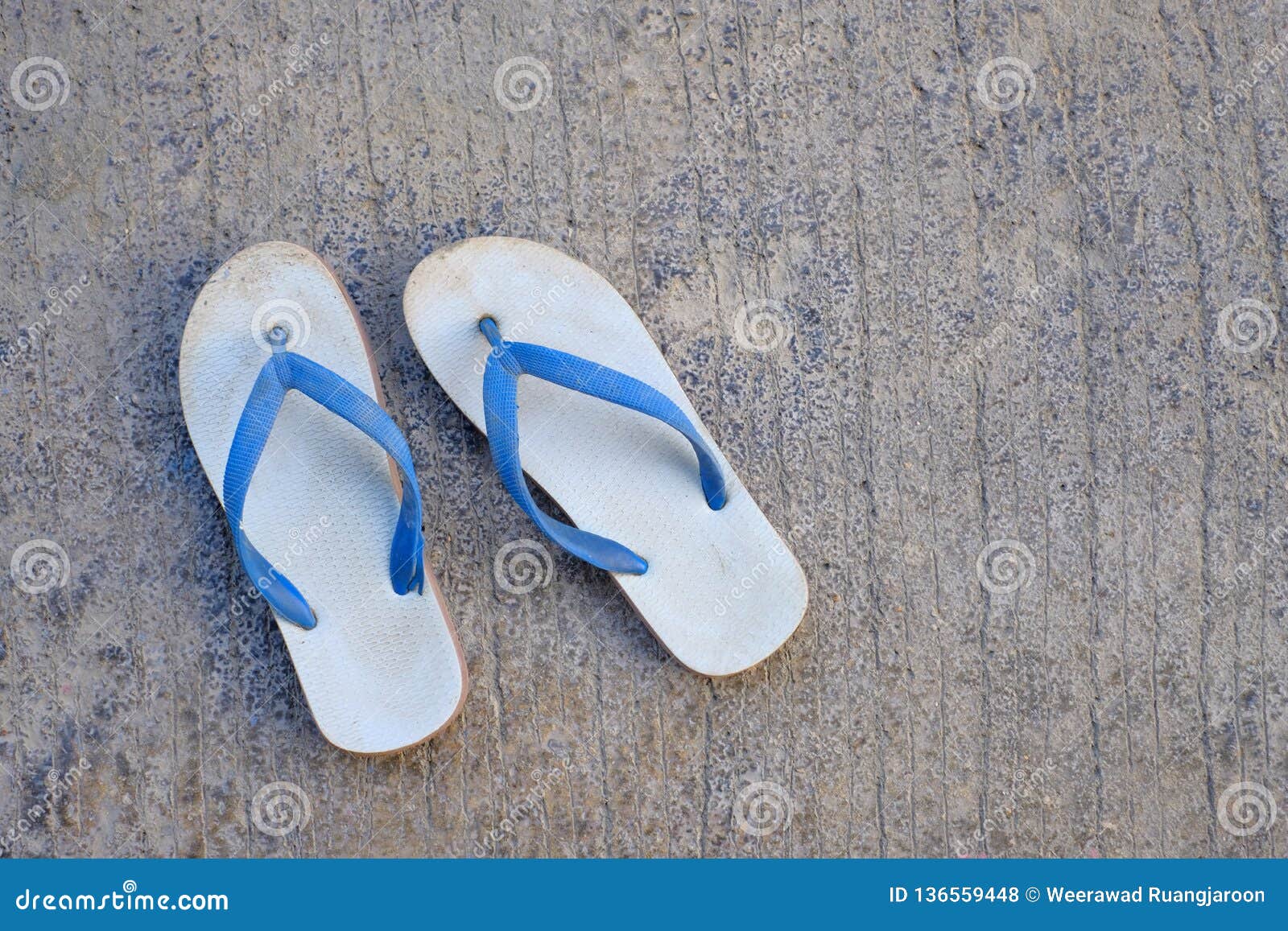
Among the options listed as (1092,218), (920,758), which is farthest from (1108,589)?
(1092,218)

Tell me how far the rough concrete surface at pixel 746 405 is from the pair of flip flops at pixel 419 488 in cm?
6

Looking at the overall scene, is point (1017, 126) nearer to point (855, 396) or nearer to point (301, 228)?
point (855, 396)

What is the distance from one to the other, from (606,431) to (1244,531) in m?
0.88

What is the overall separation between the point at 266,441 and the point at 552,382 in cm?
37

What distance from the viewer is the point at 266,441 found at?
143 cm

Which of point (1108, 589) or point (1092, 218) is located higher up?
point (1092, 218)

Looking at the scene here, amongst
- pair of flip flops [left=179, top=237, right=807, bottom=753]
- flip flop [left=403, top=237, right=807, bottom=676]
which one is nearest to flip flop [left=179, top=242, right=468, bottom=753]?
pair of flip flops [left=179, top=237, right=807, bottom=753]

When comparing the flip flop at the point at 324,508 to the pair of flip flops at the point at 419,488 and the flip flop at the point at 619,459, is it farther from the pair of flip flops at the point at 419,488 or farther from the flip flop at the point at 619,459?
the flip flop at the point at 619,459

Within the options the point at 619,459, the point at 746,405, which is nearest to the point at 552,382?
the point at 619,459

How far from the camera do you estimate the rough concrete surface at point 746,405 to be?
1.50 meters

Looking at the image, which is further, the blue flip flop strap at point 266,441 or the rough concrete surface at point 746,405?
the rough concrete surface at point 746,405

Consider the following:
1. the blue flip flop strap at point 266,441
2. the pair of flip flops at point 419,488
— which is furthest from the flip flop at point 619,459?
the blue flip flop strap at point 266,441

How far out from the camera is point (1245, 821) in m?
1.53

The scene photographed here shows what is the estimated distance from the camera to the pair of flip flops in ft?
4.79
